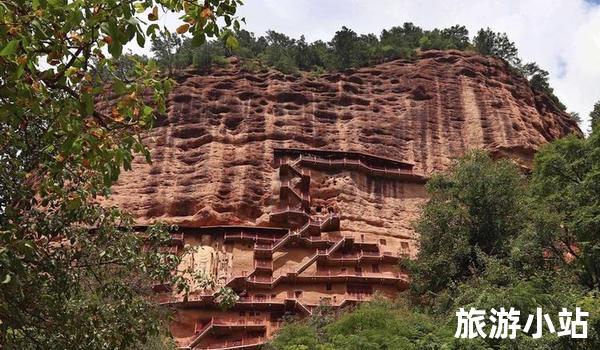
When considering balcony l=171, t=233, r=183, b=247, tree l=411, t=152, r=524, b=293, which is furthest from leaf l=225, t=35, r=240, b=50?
balcony l=171, t=233, r=183, b=247

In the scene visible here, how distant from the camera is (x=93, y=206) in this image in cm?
886

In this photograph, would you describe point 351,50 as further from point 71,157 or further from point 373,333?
point 71,157

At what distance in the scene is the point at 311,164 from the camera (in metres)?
36.7

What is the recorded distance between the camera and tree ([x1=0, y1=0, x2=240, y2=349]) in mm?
6109

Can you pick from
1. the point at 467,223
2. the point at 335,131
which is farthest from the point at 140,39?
the point at 335,131

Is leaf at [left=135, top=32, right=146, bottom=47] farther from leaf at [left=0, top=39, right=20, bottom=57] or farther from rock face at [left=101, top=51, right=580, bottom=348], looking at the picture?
rock face at [left=101, top=51, right=580, bottom=348]

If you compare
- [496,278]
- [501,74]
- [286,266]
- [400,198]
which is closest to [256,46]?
[501,74]

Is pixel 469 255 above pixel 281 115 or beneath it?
beneath

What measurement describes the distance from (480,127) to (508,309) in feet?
87.8

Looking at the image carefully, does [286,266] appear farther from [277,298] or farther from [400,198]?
[400,198]

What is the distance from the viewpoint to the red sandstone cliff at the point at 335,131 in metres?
35.5

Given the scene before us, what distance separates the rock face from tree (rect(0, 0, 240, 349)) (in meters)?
19.9

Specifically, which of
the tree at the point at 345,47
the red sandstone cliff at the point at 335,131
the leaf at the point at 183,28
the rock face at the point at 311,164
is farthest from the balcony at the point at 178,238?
the leaf at the point at 183,28

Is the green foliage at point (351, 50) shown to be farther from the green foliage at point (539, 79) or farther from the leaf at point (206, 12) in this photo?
the leaf at point (206, 12)
